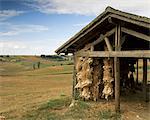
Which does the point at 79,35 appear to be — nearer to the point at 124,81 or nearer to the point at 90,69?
the point at 90,69

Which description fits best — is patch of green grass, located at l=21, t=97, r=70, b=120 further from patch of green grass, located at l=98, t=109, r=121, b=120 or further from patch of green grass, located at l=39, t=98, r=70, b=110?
patch of green grass, located at l=98, t=109, r=121, b=120

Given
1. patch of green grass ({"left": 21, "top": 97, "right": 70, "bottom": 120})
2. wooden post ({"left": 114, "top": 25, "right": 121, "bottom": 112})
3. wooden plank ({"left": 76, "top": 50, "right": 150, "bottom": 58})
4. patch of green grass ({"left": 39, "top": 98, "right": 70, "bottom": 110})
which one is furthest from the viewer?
patch of green grass ({"left": 39, "top": 98, "right": 70, "bottom": 110})

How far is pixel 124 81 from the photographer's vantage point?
62.8 feet

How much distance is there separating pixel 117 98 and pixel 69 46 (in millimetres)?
3897

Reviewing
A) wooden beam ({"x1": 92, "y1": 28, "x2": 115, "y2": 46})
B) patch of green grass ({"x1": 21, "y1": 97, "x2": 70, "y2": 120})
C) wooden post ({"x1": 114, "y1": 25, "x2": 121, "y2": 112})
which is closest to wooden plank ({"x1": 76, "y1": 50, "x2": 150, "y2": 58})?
wooden post ({"x1": 114, "y1": 25, "x2": 121, "y2": 112})

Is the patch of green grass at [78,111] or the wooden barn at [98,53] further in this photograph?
the wooden barn at [98,53]

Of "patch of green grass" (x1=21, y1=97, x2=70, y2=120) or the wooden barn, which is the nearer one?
"patch of green grass" (x1=21, y1=97, x2=70, y2=120)

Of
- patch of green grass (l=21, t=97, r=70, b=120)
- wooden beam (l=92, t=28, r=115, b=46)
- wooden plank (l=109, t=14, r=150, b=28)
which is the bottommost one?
patch of green grass (l=21, t=97, r=70, b=120)

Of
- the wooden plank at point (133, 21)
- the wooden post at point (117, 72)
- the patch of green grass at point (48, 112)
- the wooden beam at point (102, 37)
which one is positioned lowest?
the patch of green grass at point (48, 112)

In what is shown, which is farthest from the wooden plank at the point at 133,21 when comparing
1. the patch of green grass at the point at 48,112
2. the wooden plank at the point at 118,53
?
the patch of green grass at the point at 48,112

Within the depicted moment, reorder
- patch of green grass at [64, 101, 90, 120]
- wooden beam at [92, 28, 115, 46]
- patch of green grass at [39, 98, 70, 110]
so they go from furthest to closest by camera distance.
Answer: patch of green grass at [39, 98, 70, 110] → wooden beam at [92, 28, 115, 46] → patch of green grass at [64, 101, 90, 120]

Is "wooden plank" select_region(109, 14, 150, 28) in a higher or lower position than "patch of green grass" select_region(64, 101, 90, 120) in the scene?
higher

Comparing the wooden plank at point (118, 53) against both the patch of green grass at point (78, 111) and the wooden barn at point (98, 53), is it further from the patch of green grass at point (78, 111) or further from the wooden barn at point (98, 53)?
the patch of green grass at point (78, 111)

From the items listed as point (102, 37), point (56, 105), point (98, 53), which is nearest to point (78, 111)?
point (56, 105)
